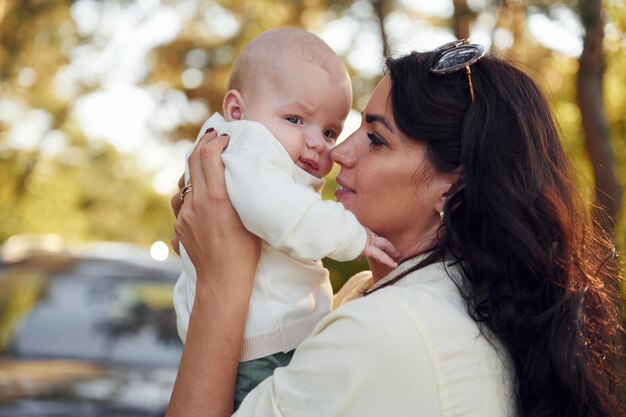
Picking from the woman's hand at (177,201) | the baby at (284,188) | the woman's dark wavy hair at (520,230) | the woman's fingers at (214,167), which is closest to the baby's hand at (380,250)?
the baby at (284,188)

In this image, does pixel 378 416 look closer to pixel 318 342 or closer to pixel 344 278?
pixel 318 342

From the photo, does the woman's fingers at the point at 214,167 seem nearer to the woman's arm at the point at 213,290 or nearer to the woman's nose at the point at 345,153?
the woman's arm at the point at 213,290

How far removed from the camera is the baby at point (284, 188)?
2156 millimetres

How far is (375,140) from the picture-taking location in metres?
2.31

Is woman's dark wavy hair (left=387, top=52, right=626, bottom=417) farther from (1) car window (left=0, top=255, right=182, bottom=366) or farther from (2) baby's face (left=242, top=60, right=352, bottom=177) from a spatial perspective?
(1) car window (left=0, top=255, right=182, bottom=366)

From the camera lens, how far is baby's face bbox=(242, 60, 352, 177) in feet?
8.04

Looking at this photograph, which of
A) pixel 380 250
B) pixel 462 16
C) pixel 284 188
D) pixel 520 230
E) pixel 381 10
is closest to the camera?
pixel 520 230

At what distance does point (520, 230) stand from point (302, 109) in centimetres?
74

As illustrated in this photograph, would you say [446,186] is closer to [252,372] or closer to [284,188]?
[284,188]

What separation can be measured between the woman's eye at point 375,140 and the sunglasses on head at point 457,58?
0.22m

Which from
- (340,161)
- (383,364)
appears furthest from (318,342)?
(340,161)

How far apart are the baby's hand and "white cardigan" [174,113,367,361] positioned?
0.04 m

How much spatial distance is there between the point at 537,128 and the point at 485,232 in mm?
313

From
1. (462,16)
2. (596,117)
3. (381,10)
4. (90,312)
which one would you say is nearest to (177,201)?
(90,312)
